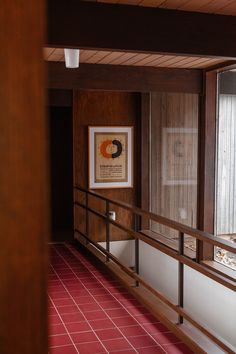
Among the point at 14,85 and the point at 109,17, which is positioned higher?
the point at 109,17

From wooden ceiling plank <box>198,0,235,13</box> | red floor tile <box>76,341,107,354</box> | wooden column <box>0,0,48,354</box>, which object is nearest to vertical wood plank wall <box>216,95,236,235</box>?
wooden ceiling plank <box>198,0,235,13</box>

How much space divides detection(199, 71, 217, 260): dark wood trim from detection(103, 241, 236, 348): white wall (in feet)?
1.32

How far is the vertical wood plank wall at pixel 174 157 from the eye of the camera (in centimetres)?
623

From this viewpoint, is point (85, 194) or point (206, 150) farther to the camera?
point (85, 194)

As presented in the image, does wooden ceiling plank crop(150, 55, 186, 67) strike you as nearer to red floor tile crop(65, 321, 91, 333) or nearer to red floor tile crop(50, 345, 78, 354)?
red floor tile crop(65, 321, 91, 333)

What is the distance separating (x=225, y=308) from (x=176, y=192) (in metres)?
1.88

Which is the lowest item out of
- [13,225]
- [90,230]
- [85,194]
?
[90,230]

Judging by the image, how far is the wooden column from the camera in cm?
57

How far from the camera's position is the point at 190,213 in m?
6.21

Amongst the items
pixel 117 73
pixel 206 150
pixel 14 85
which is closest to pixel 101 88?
pixel 117 73

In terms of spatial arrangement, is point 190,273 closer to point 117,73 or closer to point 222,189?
point 222,189

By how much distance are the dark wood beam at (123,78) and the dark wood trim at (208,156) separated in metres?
0.17

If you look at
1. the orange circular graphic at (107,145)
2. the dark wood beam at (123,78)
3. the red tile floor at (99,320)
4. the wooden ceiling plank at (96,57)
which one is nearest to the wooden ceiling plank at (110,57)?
the wooden ceiling plank at (96,57)

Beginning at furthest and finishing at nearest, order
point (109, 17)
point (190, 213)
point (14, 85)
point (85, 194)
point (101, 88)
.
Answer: point (85, 194) → point (190, 213) → point (101, 88) → point (109, 17) → point (14, 85)
